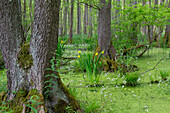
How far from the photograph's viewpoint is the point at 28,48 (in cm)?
218

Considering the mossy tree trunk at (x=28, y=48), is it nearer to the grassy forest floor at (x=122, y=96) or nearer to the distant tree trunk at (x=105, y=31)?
the grassy forest floor at (x=122, y=96)

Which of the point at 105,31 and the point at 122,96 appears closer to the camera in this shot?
the point at 122,96

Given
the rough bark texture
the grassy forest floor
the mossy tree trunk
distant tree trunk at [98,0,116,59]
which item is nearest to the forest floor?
the grassy forest floor

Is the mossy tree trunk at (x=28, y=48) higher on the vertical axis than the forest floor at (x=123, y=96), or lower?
higher

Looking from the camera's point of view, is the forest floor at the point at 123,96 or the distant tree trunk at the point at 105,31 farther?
the distant tree trunk at the point at 105,31

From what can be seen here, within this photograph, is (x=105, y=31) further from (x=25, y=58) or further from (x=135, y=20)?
(x=25, y=58)

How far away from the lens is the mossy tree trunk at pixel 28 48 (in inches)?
81.5

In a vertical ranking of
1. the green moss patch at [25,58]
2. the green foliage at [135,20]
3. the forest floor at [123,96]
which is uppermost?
the green foliage at [135,20]

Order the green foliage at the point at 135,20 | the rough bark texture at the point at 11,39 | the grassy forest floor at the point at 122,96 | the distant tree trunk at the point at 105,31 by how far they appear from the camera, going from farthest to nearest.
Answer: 1. the green foliage at the point at 135,20
2. the distant tree trunk at the point at 105,31
3. the grassy forest floor at the point at 122,96
4. the rough bark texture at the point at 11,39

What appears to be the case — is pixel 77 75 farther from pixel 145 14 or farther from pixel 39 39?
pixel 145 14

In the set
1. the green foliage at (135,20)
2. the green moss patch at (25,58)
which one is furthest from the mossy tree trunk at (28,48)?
the green foliage at (135,20)

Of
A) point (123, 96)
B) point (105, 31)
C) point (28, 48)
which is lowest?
point (123, 96)

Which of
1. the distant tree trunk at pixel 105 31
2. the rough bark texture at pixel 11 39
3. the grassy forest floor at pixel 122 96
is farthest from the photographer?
the distant tree trunk at pixel 105 31

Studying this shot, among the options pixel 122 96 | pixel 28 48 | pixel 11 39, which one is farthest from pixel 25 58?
pixel 122 96
